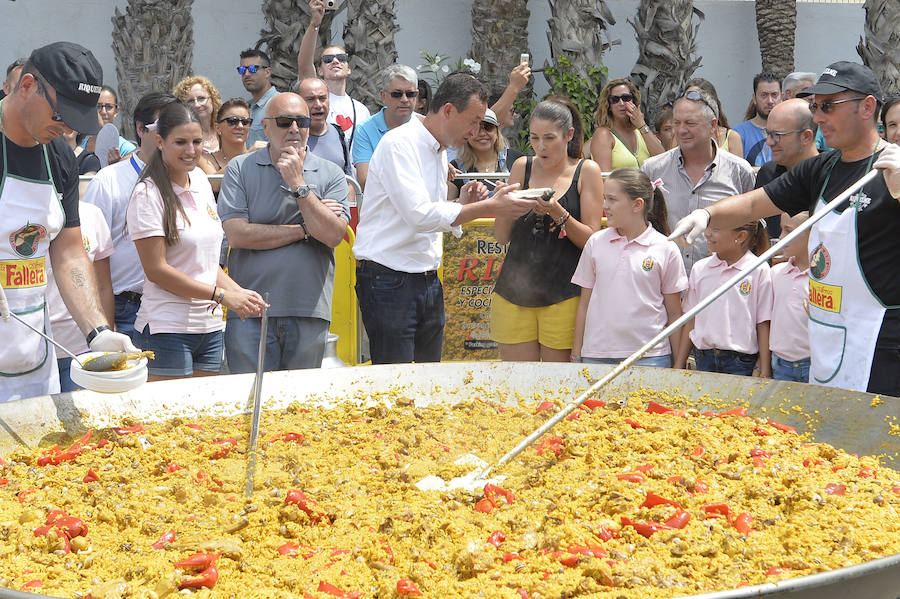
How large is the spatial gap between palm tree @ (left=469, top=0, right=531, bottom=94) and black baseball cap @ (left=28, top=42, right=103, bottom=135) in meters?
9.88

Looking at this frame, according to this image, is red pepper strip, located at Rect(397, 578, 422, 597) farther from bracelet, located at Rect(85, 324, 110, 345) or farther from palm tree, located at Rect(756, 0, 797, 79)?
palm tree, located at Rect(756, 0, 797, 79)

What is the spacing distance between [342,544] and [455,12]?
12099 millimetres

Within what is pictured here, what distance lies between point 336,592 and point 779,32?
13100 mm

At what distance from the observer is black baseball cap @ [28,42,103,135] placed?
11.0 feet

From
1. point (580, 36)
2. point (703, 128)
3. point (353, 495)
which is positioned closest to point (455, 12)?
point (580, 36)

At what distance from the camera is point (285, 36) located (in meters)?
11.1

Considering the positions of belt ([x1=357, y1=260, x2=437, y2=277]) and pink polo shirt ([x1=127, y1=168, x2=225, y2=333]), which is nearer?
pink polo shirt ([x1=127, y1=168, x2=225, y2=333])

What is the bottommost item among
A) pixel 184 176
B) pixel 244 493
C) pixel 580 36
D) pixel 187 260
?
pixel 244 493

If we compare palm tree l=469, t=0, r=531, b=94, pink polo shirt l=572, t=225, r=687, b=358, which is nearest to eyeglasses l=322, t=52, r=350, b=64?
pink polo shirt l=572, t=225, r=687, b=358

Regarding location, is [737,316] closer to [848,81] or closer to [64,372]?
[848,81]

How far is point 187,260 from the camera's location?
455cm

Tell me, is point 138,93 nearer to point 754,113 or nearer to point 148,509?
point 754,113

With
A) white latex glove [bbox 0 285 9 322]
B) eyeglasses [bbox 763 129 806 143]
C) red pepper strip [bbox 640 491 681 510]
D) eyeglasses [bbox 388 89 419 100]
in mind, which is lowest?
red pepper strip [bbox 640 491 681 510]

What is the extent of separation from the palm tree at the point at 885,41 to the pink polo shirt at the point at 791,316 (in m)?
8.57
